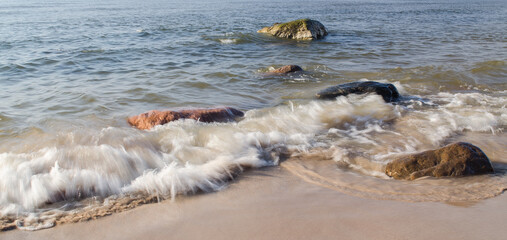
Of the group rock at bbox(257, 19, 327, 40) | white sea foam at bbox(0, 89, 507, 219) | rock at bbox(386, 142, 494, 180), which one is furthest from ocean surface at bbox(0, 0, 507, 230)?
rock at bbox(257, 19, 327, 40)

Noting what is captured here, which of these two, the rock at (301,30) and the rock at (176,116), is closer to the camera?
the rock at (176,116)

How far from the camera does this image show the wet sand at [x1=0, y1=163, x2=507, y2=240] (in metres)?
2.30

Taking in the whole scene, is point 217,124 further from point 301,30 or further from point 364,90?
point 301,30

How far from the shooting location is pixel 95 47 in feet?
36.1

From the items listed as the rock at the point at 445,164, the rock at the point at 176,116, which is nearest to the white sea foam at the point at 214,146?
the rock at the point at 176,116

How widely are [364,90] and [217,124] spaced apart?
2828 mm

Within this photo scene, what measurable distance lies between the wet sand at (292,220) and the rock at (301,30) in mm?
11349

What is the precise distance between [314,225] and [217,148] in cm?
169

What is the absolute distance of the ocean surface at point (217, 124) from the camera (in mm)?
2967

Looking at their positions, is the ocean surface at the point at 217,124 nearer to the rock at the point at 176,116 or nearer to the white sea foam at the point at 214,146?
the white sea foam at the point at 214,146

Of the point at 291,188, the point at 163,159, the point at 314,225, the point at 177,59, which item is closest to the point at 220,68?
the point at 177,59

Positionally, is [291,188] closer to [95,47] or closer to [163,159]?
[163,159]

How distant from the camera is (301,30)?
535 inches

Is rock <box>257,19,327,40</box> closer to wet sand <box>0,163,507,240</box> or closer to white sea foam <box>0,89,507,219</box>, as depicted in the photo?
white sea foam <box>0,89,507,219</box>
